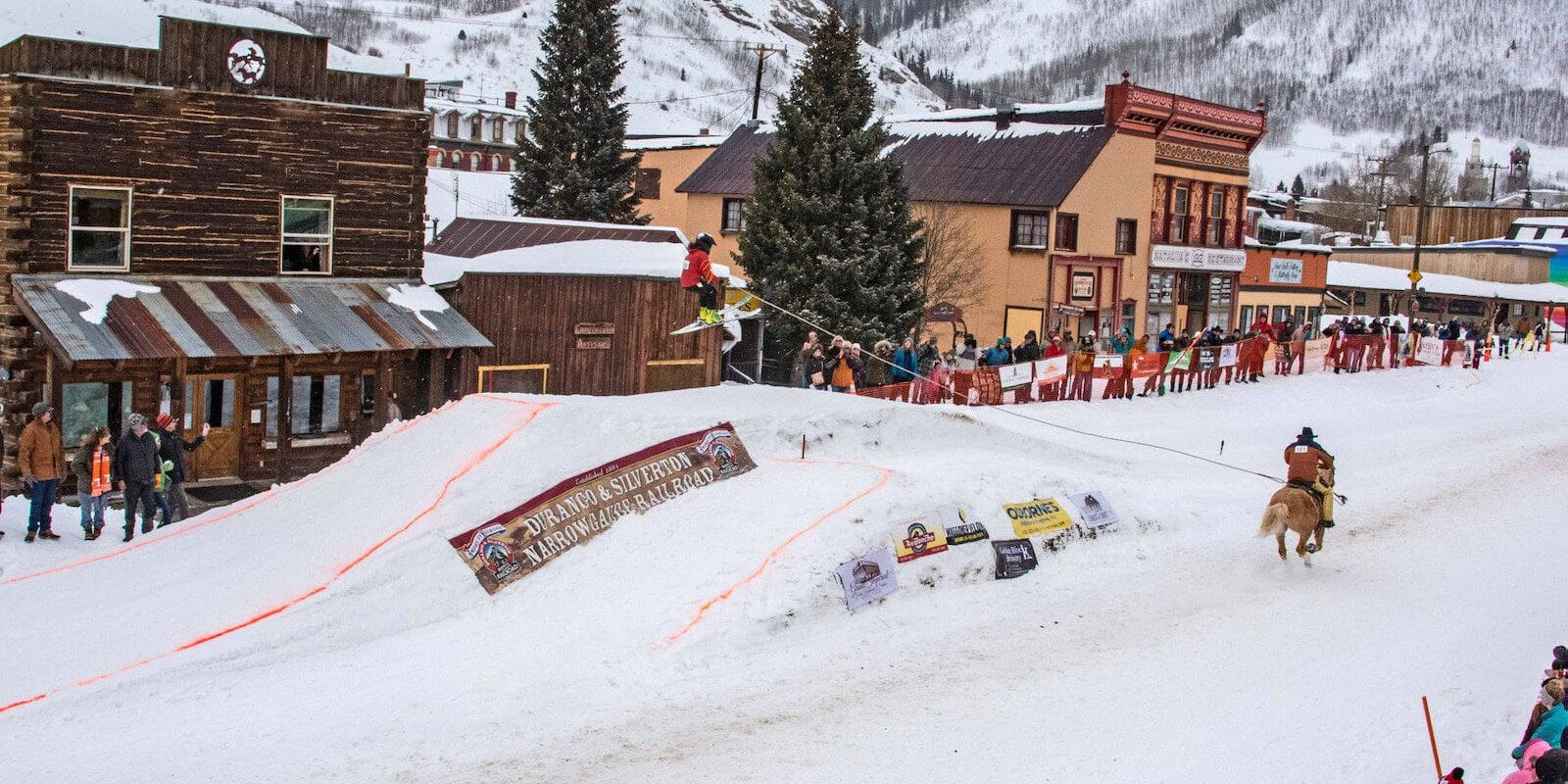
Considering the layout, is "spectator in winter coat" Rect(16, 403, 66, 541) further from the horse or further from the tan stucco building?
the tan stucco building

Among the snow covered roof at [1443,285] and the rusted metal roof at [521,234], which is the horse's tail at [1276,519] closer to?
the rusted metal roof at [521,234]

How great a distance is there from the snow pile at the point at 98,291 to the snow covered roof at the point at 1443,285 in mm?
69930

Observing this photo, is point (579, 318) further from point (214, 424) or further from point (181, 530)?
point (181, 530)

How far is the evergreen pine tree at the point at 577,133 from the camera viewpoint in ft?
136

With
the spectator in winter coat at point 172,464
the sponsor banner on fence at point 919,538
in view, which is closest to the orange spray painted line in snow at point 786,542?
the sponsor banner on fence at point 919,538

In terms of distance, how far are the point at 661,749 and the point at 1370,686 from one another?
22.5 feet

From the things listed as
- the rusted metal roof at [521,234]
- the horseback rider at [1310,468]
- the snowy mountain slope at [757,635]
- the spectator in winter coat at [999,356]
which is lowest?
the snowy mountain slope at [757,635]

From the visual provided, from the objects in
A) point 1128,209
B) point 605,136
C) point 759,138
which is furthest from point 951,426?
point 759,138

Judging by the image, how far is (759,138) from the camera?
52750 millimetres

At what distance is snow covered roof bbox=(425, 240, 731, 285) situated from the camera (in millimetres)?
26000

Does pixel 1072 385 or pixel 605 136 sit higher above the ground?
pixel 605 136

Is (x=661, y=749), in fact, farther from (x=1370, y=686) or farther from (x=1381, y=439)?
(x=1381, y=439)

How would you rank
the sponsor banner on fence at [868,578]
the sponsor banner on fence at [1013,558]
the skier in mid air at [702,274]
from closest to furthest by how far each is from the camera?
1. the sponsor banner on fence at [868,578]
2. the sponsor banner on fence at [1013,558]
3. the skier in mid air at [702,274]

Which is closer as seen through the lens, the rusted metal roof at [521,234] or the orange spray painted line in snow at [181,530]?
the orange spray painted line in snow at [181,530]
